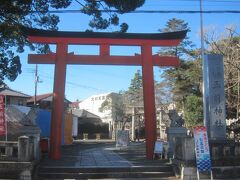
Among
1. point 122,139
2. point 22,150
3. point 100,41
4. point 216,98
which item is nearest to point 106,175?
point 22,150

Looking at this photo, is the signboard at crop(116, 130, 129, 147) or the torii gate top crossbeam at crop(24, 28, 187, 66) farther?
the signboard at crop(116, 130, 129, 147)

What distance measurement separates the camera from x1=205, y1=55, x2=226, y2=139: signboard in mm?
15125

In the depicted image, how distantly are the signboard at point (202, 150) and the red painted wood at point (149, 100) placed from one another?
20.3 feet

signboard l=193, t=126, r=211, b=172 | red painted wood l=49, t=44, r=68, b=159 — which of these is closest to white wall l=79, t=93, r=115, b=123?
red painted wood l=49, t=44, r=68, b=159

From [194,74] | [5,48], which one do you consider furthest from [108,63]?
[194,74]

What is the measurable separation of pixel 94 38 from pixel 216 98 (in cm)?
758

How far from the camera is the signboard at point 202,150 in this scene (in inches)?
517

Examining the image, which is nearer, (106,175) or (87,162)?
(106,175)

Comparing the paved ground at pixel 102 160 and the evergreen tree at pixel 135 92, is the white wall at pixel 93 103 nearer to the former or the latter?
the evergreen tree at pixel 135 92

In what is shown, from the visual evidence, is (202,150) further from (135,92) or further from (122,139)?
(135,92)

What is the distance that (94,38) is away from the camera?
20000 mm

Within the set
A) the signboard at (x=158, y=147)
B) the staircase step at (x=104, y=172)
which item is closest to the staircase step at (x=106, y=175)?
the staircase step at (x=104, y=172)

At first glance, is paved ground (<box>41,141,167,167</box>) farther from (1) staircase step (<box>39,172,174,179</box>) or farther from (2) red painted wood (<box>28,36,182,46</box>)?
(2) red painted wood (<box>28,36,182,46</box>)

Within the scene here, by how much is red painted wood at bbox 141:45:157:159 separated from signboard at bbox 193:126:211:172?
619 cm
